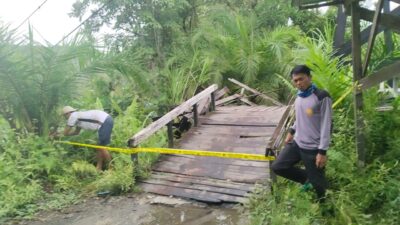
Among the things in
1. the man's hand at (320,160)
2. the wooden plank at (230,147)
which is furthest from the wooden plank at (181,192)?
the man's hand at (320,160)

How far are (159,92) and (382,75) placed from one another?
6.66 m

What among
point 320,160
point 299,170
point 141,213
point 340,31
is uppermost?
point 340,31

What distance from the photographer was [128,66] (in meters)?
7.71

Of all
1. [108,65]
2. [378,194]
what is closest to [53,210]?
[108,65]

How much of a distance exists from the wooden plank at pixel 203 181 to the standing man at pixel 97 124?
3.74 feet

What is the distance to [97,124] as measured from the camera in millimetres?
6586

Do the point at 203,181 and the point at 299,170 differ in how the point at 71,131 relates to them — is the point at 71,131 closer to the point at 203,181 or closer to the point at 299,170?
the point at 203,181

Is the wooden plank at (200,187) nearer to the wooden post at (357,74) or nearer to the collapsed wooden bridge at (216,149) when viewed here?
the collapsed wooden bridge at (216,149)

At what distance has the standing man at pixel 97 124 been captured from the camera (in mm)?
6527

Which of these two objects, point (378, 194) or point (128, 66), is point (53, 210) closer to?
point (128, 66)

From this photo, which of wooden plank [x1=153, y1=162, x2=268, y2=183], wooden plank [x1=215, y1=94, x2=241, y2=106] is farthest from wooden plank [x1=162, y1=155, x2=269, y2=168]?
wooden plank [x1=215, y1=94, x2=241, y2=106]

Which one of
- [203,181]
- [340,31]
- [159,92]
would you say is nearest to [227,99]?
[159,92]

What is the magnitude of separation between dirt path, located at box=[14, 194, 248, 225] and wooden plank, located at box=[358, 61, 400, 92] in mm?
2180

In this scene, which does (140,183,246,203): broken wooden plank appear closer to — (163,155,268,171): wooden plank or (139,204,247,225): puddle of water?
(139,204,247,225): puddle of water
